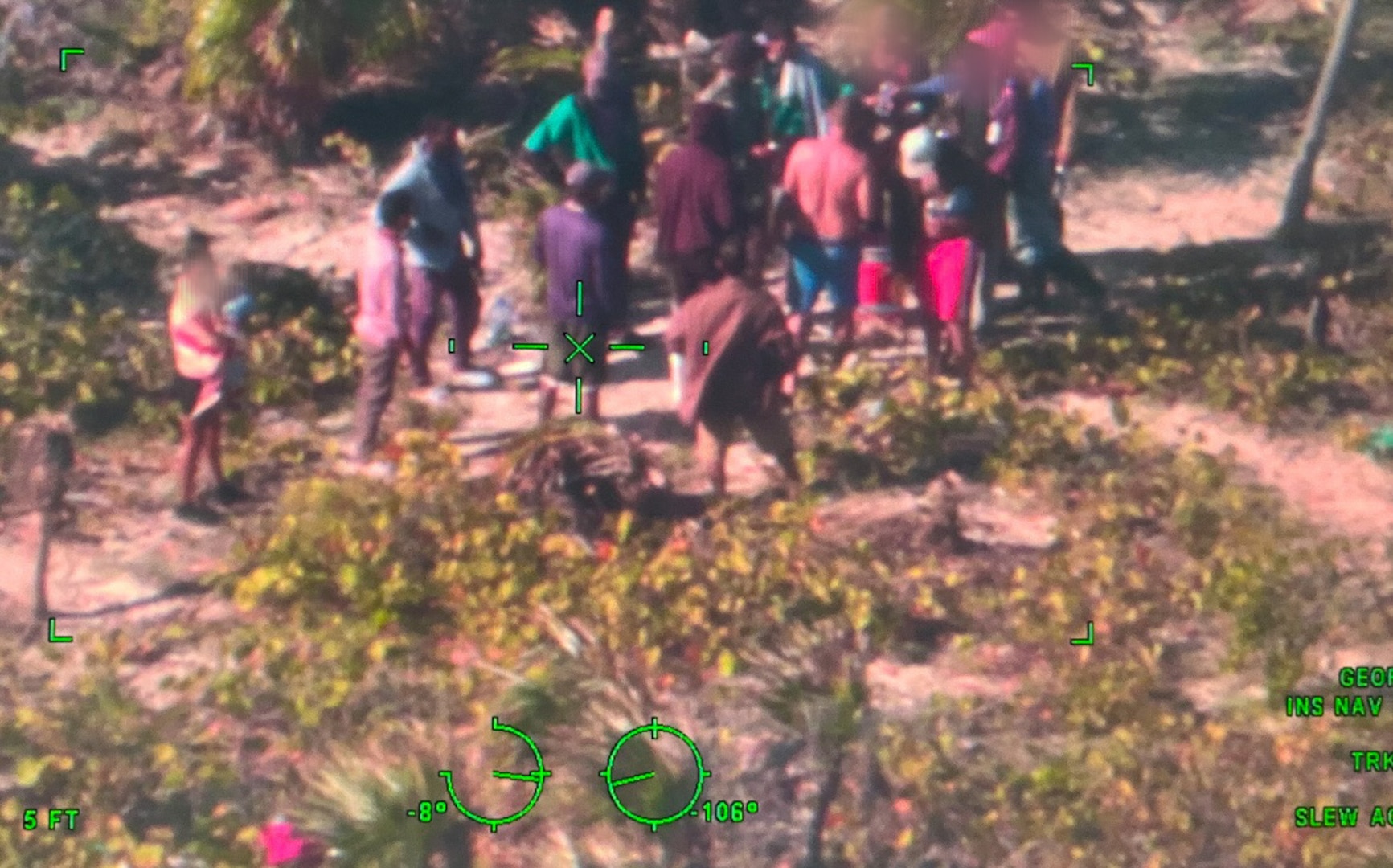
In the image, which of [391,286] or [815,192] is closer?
[391,286]

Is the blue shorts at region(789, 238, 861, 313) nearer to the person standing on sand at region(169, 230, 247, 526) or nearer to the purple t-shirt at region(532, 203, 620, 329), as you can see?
the purple t-shirt at region(532, 203, 620, 329)

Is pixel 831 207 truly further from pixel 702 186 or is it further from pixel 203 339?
pixel 203 339

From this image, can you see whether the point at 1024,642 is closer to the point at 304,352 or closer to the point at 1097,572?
the point at 1097,572

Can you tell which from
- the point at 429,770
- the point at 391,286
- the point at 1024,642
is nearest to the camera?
the point at 429,770

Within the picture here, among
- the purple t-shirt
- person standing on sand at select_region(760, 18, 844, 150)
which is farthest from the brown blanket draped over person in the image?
person standing on sand at select_region(760, 18, 844, 150)

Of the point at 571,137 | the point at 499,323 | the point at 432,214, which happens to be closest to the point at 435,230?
the point at 432,214

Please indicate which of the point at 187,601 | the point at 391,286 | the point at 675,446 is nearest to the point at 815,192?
the point at 675,446

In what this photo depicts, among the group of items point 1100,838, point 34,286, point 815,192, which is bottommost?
point 1100,838
